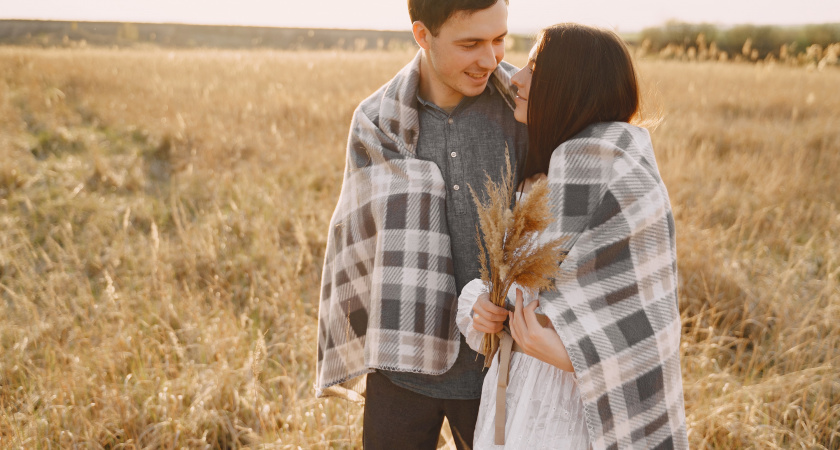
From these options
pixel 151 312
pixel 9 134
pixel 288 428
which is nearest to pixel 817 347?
pixel 288 428

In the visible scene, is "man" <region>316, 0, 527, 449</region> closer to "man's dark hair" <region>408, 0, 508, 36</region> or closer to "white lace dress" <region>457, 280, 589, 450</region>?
"man's dark hair" <region>408, 0, 508, 36</region>

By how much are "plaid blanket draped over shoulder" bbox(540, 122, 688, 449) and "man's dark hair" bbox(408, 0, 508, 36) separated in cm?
78

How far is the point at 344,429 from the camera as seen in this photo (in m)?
2.53

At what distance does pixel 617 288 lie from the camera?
129 cm

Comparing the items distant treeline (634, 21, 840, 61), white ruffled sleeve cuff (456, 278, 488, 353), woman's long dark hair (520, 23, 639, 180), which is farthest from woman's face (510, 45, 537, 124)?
distant treeline (634, 21, 840, 61)

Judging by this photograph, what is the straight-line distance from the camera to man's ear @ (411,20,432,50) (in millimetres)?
2000

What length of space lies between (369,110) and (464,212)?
57cm

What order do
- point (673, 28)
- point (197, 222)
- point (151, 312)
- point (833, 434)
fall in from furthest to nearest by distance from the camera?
point (673, 28) < point (197, 222) < point (151, 312) < point (833, 434)

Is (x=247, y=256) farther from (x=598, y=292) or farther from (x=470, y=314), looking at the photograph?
(x=598, y=292)

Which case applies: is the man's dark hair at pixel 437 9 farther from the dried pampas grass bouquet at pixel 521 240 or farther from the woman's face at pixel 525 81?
the dried pampas grass bouquet at pixel 521 240

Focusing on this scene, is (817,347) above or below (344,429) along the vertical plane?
above

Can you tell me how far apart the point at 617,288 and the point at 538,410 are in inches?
16.1

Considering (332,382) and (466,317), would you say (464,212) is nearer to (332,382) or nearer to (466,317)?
(466,317)

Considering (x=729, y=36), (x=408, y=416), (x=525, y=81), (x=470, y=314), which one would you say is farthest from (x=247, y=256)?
(x=729, y=36)
